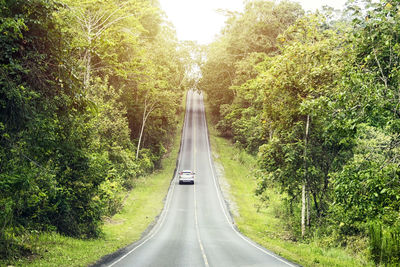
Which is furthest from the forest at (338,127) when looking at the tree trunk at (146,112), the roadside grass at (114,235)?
the tree trunk at (146,112)

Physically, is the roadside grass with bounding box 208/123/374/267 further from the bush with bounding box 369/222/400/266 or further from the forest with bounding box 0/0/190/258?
the forest with bounding box 0/0/190/258

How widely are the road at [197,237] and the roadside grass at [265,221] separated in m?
1.01

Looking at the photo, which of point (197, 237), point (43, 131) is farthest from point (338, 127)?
point (197, 237)

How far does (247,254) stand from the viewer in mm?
13344

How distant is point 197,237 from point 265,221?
7971 millimetres

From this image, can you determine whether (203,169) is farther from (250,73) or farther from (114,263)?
(114,263)

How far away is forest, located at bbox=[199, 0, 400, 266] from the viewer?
28.6 feet

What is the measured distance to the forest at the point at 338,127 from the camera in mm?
8719

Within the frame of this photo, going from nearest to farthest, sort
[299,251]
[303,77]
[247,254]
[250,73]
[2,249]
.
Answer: [2,249] → [247,254] → [299,251] → [303,77] → [250,73]

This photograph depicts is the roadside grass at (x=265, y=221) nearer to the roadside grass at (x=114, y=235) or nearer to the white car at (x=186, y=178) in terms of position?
the white car at (x=186, y=178)

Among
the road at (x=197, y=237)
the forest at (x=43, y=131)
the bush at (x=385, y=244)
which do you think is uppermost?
the forest at (x=43, y=131)

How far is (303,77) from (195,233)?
11836 millimetres

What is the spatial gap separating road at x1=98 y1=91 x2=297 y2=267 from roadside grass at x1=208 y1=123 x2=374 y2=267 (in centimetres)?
101

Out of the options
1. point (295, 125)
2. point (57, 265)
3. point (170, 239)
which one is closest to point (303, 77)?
point (295, 125)
